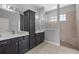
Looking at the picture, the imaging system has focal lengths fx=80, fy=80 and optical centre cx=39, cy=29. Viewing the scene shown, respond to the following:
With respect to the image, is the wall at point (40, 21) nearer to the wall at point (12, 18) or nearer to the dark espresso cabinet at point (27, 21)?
the dark espresso cabinet at point (27, 21)

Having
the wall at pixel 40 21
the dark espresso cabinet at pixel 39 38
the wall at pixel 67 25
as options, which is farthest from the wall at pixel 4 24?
the wall at pixel 67 25

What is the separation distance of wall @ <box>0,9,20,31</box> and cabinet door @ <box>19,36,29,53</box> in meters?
0.47

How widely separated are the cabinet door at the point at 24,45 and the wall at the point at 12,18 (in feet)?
1.53

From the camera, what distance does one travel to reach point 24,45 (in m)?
2.66

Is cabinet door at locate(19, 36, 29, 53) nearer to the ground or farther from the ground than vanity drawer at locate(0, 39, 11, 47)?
nearer to the ground

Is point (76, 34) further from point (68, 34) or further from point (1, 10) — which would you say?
point (1, 10)

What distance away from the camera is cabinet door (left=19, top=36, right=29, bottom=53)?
2442mm

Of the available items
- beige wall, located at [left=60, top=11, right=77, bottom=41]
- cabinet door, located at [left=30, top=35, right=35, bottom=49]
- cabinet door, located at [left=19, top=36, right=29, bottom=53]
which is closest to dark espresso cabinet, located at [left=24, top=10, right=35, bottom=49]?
cabinet door, located at [left=30, top=35, right=35, bottom=49]

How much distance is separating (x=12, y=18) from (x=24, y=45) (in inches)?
38.1

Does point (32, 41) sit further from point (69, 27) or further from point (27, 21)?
point (69, 27)

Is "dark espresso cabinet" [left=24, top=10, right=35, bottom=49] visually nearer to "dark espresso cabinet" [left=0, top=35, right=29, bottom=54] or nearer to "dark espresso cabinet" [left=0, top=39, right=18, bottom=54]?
"dark espresso cabinet" [left=0, top=35, right=29, bottom=54]

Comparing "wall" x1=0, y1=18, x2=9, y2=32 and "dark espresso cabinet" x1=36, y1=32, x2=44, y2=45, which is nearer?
"wall" x1=0, y1=18, x2=9, y2=32

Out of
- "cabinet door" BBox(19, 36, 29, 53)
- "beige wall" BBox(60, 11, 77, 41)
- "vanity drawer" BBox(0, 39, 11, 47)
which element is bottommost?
"cabinet door" BBox(19, 36, 29, 53)
